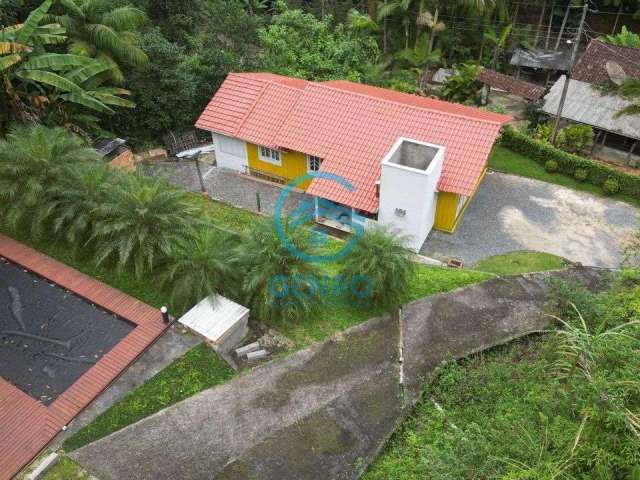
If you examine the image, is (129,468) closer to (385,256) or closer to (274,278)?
(274,278)

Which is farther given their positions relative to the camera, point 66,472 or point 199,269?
point 199,269

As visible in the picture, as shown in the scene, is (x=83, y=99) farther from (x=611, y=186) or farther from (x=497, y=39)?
(x=497, y=39)

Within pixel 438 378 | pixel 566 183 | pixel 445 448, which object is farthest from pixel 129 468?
pixel 566 183

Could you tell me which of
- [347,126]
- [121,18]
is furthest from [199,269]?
[121,18]

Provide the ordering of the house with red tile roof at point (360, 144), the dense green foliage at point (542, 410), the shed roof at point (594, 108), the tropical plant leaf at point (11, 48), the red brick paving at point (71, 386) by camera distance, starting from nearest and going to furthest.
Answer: the dense green foliage at point (542, 410), the red brick paving at point (71, 386), the tropical plant leaf at point (11, 48), the house with red tile roof at point (360, 144), the shed roof at point (594, 108)

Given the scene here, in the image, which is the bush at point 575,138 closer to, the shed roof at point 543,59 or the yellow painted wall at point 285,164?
the shed roof at point 543,59

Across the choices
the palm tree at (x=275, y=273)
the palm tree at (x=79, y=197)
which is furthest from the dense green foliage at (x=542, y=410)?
the palm tree at (x=79, y=197)
